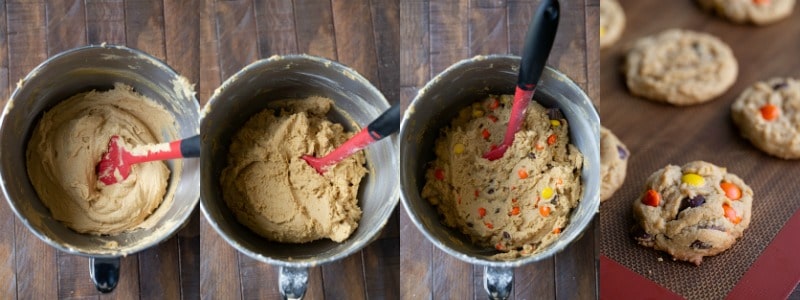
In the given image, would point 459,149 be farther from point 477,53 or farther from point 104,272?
point 104,272

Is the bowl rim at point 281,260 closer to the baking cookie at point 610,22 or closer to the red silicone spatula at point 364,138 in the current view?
the red silicone spatula at point 364,138

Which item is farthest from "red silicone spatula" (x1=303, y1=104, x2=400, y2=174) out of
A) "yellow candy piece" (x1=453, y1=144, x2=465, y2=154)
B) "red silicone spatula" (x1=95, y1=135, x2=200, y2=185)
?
"red silicone spatula" (x1=95, y1=135, x2=200, y2=185)

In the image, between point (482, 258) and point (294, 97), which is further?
point (294, 97)

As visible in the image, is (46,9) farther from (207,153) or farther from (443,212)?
(443,212)

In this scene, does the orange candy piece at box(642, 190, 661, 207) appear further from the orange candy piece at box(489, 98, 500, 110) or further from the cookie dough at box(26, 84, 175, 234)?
the cookie dough at box(26, 84, 175, 234)

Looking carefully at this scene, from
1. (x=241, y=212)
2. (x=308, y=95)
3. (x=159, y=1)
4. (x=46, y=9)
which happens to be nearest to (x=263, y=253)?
(x=241, y=212)

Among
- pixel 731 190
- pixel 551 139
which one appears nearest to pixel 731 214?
pixel 731 190
